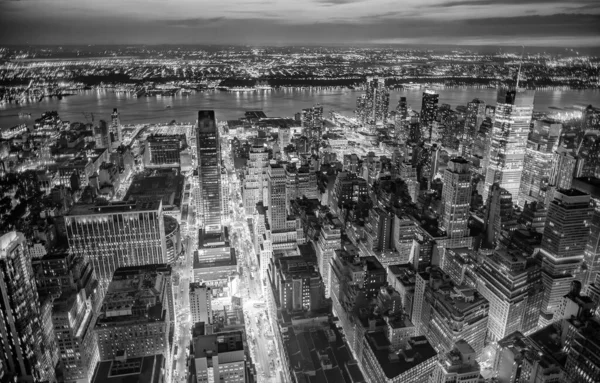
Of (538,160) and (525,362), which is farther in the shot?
(538,160)

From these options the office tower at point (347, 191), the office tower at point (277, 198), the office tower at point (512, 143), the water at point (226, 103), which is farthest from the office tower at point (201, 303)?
the office tower at point (512, 143)

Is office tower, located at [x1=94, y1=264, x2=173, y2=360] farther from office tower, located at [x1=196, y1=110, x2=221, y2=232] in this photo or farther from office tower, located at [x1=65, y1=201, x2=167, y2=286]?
office tower, located at [x1=196, y1=110, x2=221, y2=232]

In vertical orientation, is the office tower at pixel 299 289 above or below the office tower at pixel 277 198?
below

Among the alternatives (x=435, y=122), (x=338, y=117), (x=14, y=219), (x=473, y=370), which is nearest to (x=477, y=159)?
(x=435, y=122)

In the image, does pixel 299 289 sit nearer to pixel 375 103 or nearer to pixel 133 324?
pixel 133 324

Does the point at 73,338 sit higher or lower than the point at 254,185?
lower

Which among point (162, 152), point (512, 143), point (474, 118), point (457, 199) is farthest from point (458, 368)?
point (474, 118)

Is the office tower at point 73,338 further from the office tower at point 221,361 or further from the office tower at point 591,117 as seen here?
the office tower at point 591,117

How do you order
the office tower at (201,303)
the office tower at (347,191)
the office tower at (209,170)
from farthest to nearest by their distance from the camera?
the office tower at (347,191), the office tower at (209,170), the office tower at (201,303)
